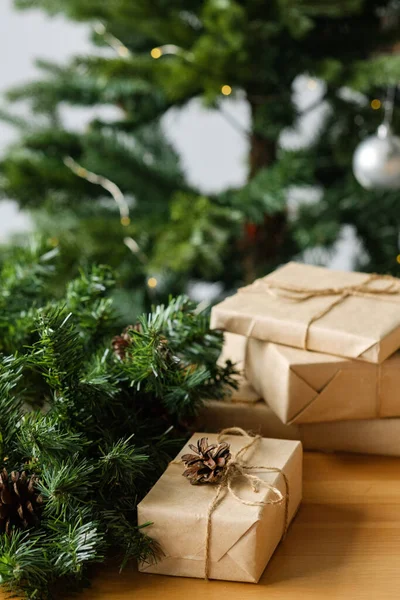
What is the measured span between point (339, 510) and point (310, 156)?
0.72 meters

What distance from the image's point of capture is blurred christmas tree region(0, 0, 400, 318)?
1134 millimetres

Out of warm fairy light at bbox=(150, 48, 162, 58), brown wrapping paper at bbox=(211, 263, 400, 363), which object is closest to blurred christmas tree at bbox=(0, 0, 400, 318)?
warm fairy light at bbox=(150, 48, 162, 58)

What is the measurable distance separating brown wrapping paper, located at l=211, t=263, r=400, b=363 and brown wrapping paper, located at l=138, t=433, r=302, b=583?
17 cm

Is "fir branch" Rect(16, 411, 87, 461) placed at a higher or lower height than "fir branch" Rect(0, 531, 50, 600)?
higher

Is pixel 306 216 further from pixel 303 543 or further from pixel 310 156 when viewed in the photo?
pixel 303 543

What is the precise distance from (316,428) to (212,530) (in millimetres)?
217

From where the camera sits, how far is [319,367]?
682 millimetres

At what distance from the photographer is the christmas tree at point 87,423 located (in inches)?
20.3

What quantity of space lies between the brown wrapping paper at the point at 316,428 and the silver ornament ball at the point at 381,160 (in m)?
0.53

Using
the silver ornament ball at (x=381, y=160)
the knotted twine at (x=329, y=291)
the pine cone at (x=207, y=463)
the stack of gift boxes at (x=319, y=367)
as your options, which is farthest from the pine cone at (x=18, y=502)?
the silver ornament ball at (x=381, y=160)

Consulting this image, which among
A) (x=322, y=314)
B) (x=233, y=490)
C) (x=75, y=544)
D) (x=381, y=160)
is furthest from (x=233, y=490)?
(x=381, y=160)

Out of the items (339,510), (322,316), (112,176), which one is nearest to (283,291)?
(322,316)

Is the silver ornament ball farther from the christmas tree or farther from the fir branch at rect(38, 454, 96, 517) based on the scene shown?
the fir branch at rect(38, 454, 96, 517)

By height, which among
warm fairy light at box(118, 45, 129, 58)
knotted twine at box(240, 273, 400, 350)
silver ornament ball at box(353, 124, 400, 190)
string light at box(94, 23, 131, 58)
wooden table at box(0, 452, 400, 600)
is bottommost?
wooden table at box(0, 452, 400, 600)
